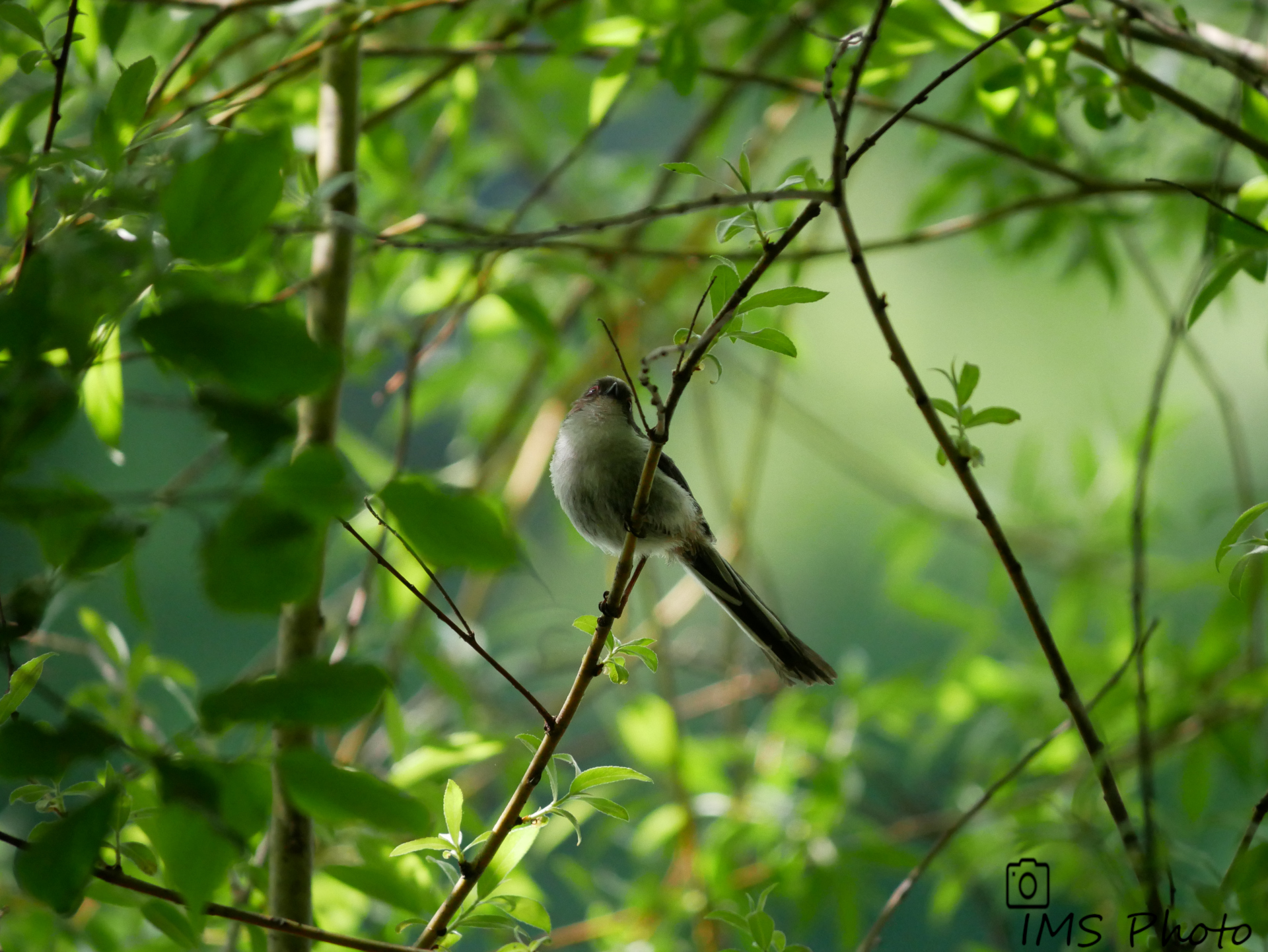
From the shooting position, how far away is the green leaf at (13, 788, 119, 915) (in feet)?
1.38

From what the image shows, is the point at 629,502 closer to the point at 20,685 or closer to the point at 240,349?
the point at 20,685

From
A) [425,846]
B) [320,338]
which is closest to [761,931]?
[425,846]

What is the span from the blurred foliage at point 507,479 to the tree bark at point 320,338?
1.8 inches

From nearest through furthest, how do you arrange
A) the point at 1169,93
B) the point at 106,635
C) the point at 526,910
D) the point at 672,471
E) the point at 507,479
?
the point at 526,910, the point at 1169,93, the point at 106,635, the point at 672,471, the point at 507,479

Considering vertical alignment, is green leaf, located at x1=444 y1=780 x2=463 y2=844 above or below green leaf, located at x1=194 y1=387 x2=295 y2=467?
below

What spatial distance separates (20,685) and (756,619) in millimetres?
908

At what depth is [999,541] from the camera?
70 centimetres

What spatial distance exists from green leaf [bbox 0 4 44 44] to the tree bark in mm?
256

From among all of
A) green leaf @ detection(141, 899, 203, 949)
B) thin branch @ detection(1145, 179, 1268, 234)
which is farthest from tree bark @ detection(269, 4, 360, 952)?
thin branch @ detection(1145, 179, 1268, 234)

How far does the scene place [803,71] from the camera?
169cm

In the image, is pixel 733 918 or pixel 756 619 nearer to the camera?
pixel 733 918

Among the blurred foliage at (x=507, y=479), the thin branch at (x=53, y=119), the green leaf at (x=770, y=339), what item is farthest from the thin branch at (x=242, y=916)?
the green leaf at (x=770, y=339)

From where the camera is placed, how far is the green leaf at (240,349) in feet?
1.37

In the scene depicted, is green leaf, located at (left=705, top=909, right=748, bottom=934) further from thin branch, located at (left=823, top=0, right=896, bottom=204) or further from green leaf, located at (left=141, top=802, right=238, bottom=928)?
thin branch, located at (left=823, top=0, right=896, bottom=204)
